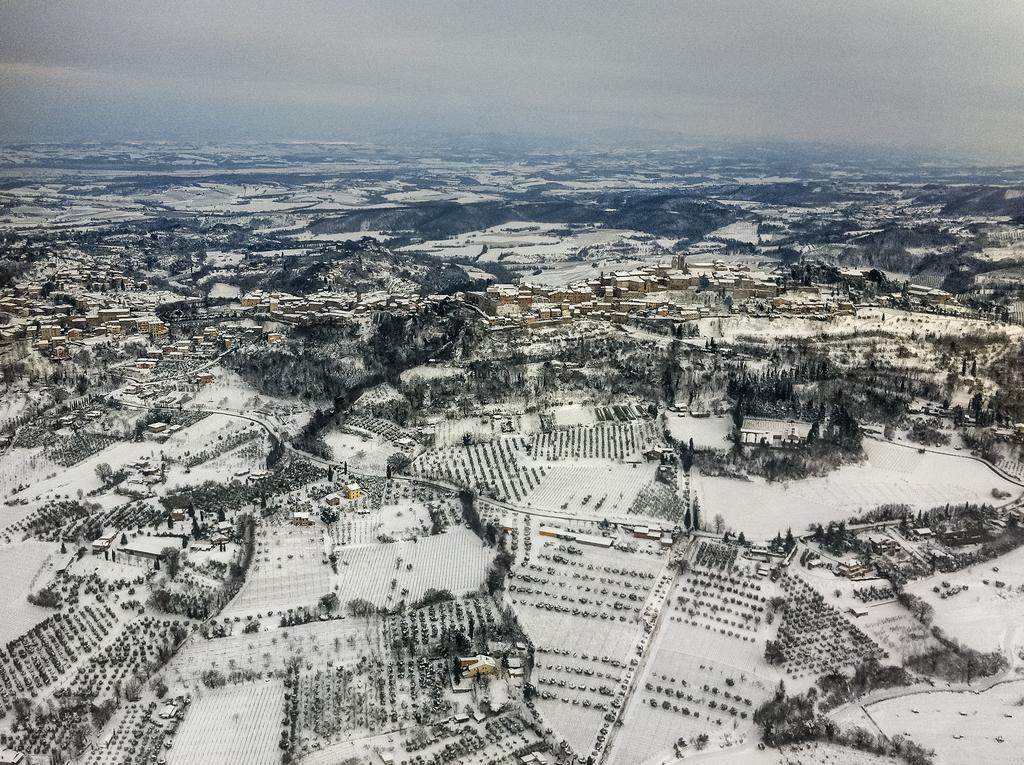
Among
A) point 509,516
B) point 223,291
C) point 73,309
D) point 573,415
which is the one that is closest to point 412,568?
point 509,516

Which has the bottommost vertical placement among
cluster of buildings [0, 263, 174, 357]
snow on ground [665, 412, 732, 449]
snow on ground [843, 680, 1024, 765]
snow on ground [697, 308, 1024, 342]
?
snow on ground [843, 680, 1024, 765]

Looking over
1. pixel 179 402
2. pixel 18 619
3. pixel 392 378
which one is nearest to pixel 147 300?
pixel 179 402

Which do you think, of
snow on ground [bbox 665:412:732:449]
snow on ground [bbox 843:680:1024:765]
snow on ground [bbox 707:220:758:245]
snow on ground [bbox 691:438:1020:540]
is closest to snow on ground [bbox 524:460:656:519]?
snow on ground [bbox 691:438:1020:540]

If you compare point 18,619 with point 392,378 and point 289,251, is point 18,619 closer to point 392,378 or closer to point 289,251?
point 392,378

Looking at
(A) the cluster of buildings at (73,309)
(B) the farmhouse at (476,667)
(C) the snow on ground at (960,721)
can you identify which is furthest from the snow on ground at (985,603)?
A: (A) the cluster of buildings at (73,309)

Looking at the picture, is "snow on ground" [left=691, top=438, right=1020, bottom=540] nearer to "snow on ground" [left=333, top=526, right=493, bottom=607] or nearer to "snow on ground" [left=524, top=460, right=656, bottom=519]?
"snow on ground" [left=524, top=460, right=656, bottom=519]

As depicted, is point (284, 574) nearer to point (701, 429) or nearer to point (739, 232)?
point (701, 429)

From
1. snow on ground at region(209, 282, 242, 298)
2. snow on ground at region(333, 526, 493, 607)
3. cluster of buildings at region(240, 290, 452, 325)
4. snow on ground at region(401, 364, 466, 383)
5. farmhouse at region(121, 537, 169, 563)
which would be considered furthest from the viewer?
snow on ground at region(209, 282, 242, 298)
